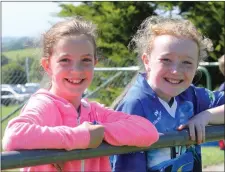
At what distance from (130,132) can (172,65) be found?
1.78 feet

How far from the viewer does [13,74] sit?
30.6 feet

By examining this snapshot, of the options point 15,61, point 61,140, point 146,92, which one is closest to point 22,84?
point 15,61

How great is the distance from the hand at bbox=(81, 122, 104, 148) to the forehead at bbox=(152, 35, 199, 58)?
70 cm

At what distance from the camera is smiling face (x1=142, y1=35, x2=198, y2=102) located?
220 centimetres

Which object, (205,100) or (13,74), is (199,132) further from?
(13,74)

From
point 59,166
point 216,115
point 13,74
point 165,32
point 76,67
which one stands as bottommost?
point 59,166

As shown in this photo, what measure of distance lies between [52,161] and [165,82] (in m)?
0.86

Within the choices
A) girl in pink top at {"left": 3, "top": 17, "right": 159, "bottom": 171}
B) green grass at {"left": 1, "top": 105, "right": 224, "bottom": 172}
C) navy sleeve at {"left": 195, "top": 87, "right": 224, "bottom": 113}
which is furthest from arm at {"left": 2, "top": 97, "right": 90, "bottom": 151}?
green grass at {"left": 1, "top": 105, "right": 224, "bottom": 172}

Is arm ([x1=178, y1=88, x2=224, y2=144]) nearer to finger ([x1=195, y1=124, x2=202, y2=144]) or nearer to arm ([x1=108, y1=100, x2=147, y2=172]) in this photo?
finger ([x1=195, y1=124, x2=202, y2=144])

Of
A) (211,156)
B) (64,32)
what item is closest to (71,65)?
(64,32)

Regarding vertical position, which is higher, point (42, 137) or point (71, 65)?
point (71, 65)

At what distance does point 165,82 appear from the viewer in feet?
7.32

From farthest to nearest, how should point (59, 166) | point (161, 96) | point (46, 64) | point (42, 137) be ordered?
1. point (161, 96)
2. point (46, 64)
3. point (59, 166)
4. point (42, 137)

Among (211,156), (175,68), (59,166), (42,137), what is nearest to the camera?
(42,137)
